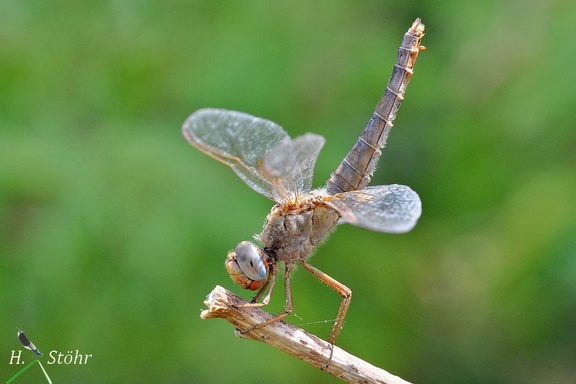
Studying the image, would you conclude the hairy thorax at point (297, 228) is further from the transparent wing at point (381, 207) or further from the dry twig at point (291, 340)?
the dry twig at point (291, 340)

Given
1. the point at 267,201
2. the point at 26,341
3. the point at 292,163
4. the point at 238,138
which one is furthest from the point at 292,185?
the point at 26,341

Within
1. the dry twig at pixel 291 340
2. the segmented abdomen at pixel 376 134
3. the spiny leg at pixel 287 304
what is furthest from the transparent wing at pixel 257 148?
the dry twig at pixel 291 340

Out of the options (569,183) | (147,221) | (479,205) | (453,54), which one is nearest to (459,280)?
(479,205)

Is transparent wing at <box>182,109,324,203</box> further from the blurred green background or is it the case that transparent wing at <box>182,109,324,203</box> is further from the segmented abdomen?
the blurred green background

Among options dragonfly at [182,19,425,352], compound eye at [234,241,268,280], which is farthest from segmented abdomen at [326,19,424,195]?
compound eye at [234,241,268,280]

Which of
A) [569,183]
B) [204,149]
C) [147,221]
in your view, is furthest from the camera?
[569,183]

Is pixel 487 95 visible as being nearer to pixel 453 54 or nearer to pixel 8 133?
pixel 453 54
